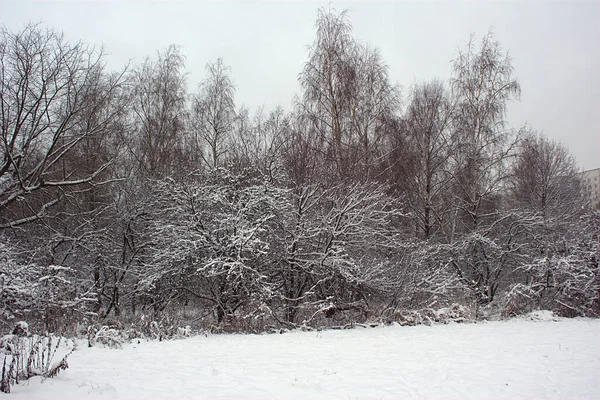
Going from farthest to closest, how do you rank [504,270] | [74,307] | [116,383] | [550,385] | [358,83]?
[358,83]
[504,270]
[74,307]
[550,385]
[116,383]

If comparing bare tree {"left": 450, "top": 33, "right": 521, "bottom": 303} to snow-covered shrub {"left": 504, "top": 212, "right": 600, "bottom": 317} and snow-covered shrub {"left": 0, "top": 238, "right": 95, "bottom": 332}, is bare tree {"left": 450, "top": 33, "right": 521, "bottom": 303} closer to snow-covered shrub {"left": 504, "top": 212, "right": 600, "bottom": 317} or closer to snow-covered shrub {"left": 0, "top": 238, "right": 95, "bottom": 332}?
snow-covered shrub {"left": 504, "top": 212, "right": 600, "bottom": 317}

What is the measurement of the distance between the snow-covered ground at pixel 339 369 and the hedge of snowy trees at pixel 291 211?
8.45 ft

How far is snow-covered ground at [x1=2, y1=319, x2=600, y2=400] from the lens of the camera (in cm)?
426

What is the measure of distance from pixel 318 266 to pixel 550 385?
673 cm

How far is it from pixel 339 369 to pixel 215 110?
633 inches

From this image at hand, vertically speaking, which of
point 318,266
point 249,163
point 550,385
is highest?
point 249,163

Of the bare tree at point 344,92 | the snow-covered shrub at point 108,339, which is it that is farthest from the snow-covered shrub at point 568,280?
the snow-covered shrub at point 108,339

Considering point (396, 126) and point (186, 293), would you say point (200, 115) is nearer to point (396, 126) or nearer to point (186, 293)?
point (396, 126)

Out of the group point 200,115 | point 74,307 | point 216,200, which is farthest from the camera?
point 200,115

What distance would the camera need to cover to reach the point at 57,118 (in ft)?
35.3

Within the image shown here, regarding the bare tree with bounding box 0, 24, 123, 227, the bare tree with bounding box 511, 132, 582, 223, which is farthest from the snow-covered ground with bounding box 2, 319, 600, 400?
the bare tree with bounding box 511, 132, 582, 223

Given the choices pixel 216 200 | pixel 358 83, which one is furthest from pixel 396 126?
pixel 216 200

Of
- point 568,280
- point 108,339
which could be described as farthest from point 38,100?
point 568,280

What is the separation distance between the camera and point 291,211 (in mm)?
10938
